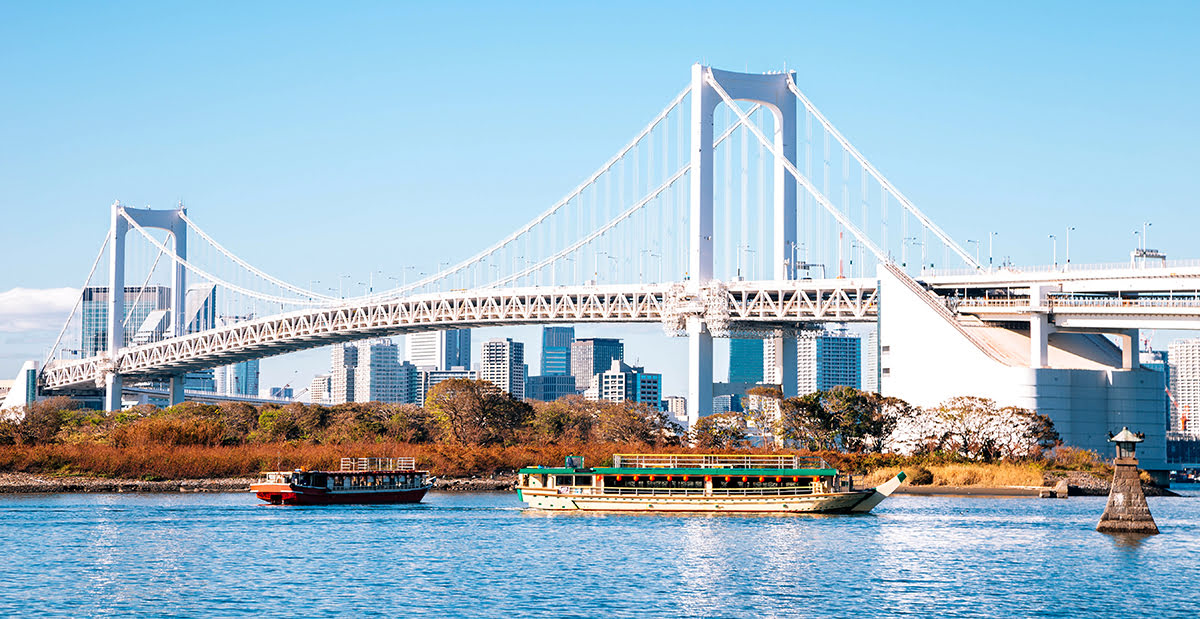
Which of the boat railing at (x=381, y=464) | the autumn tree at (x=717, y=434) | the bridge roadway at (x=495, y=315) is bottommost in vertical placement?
the boat railing at (x=381, y=464)

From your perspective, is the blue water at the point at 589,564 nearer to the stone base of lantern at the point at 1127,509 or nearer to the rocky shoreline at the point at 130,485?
the stone base of lantern at the point at 1127,509

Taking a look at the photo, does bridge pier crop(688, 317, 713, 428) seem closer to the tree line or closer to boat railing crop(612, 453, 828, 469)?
the tree line

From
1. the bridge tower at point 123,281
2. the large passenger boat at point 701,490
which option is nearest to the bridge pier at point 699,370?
the large passenger boat at point 701,490

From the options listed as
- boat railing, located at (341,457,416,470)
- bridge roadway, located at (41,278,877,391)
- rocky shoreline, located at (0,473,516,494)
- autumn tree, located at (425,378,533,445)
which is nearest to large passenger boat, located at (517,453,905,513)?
boat railing, located at (341,457,416,470)

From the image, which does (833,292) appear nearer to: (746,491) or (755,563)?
(746,491)

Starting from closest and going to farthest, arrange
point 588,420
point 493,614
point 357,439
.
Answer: point 493,614 → point 357,439 → point 588,420

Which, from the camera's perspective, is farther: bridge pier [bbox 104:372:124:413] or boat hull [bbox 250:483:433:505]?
bridge pier [bbox 104:372:124:413]

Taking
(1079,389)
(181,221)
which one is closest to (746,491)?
(1079,389)
